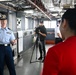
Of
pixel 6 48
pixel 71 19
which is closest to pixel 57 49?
pixel 71 19

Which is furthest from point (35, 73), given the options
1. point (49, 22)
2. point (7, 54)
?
point (49, 22)

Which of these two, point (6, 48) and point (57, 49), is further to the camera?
point (6, 48)

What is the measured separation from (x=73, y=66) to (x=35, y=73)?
366 cm

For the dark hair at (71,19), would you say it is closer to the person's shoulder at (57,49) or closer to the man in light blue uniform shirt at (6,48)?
the person's shoulder at (57,49)

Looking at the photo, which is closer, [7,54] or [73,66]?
[73,66]

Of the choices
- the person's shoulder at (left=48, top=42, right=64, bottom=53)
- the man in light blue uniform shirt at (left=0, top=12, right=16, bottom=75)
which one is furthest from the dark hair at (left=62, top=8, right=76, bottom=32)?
the man in light blue uniform shirt at (left=0, top=12, right=16, bottom=75)

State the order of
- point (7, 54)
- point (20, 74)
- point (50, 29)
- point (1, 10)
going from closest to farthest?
point (7, 54) < point (20, 74) < point (1, 10) < point (50, 29)

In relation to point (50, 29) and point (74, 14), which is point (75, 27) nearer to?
point (74, 14)

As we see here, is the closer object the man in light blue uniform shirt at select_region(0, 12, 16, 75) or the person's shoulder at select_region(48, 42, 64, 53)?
the person's shoulder at select_region(48, 42, 64, 53)

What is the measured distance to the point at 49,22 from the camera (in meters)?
13.7

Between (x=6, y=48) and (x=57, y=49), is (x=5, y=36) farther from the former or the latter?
(x=57, y=49)

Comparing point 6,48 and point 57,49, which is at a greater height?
point 57,49

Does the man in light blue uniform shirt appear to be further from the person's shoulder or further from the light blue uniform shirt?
the person's shoulder

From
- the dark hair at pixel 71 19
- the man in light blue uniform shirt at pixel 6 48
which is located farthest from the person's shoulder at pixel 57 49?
the man in light blue uniform shirt at pixel 6 48
